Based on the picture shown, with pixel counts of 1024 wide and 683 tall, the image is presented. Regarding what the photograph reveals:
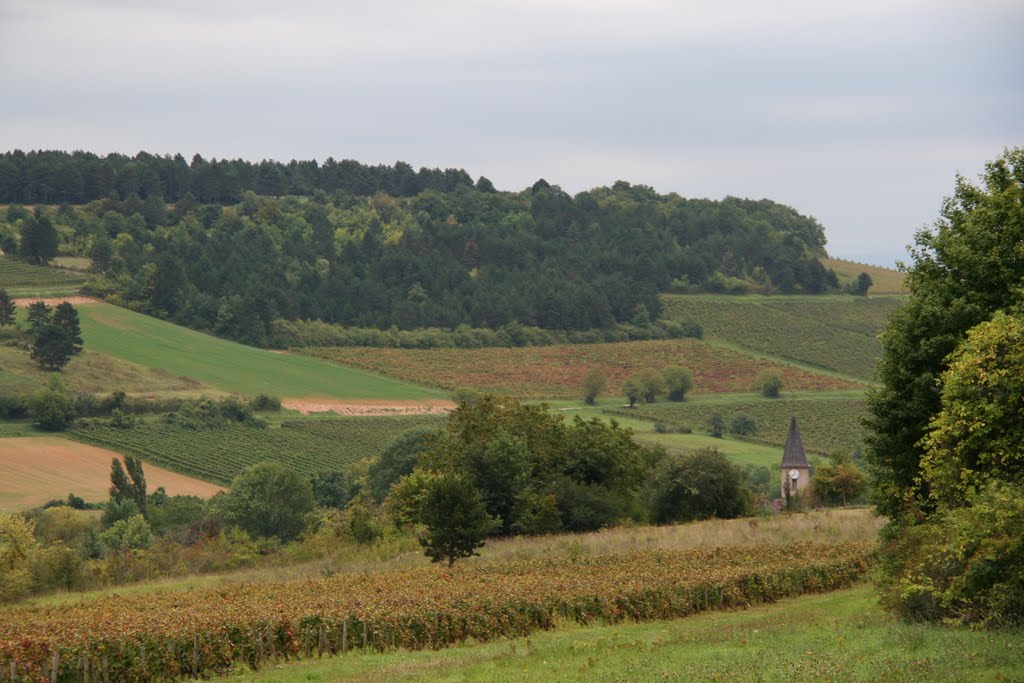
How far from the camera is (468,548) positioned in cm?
4041

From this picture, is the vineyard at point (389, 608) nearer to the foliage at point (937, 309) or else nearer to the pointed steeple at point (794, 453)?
the foliage at point (937, 309)

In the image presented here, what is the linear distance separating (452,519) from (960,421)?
64.1 ft

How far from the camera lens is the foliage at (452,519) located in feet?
130

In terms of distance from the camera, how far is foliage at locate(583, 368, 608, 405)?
136500 millimetres

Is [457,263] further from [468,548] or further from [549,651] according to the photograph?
[549,651]

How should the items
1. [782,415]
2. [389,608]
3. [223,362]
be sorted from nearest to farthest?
1. [389,608]
2. [782,415]
3. [223,362]

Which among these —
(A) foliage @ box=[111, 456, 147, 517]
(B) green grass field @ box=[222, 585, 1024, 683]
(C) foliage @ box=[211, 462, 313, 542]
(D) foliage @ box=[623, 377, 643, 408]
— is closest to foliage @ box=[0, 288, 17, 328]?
(A) foliage @ box=[111, 456, 147, 517]

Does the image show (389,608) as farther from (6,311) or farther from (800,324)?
(800,324)

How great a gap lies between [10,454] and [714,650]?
81389mm

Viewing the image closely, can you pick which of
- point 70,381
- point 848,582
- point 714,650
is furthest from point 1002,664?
point 70,381

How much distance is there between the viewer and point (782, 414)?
127000 mm

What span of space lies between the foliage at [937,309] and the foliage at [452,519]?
13.5 m

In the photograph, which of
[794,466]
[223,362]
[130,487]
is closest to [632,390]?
[223,362]

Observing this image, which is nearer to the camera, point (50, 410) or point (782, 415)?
point (50, 410)
